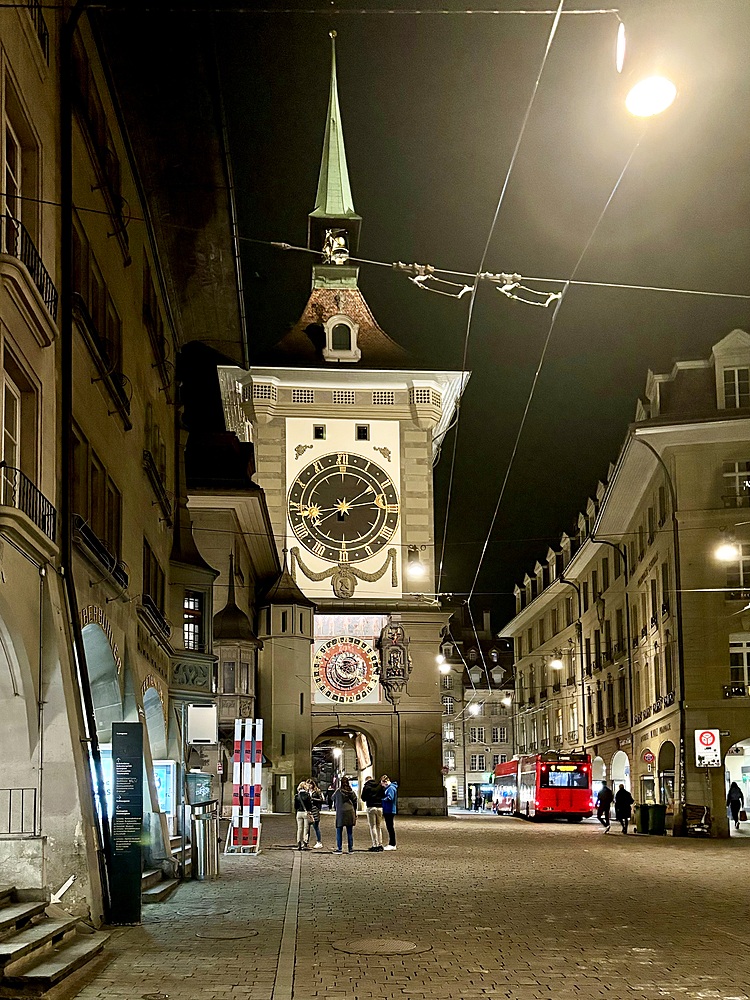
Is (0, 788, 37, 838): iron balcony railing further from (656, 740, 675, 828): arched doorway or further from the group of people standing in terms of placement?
(656, 740, 675, 828): arched doorway

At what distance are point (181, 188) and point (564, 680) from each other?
56.3 m

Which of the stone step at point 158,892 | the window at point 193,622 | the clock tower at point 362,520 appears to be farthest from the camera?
the clock tower at point 362,520

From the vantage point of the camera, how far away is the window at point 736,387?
43.3 meters

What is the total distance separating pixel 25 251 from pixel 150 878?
9.28 meters

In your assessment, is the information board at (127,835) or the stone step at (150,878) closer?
the information board at (127,835)

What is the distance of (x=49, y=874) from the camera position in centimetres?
1389

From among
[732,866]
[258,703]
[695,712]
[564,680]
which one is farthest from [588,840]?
[564,680]

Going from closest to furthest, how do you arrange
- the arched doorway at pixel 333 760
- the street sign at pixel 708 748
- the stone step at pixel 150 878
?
the stone step at pixel 150 878
the street sign at pixel 708 748
the arched doorway at pixel 333 760

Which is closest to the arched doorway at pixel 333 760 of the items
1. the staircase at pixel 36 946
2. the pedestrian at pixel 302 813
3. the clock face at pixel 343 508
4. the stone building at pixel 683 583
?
the clock face at pixel 343 508

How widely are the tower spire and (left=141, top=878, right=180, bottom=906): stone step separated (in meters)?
55.5

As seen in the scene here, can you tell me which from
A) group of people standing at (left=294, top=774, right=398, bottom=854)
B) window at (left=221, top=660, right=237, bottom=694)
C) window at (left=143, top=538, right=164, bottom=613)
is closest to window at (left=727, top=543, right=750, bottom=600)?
group of people standing at (left=294, top=774, right=398, bottom=854)

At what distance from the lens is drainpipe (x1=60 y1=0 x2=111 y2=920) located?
1502 cm

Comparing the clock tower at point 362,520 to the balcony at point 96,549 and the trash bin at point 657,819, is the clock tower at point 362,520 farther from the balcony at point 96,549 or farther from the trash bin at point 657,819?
→ the balcony at point 96,549

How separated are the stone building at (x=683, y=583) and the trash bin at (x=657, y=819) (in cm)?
39
